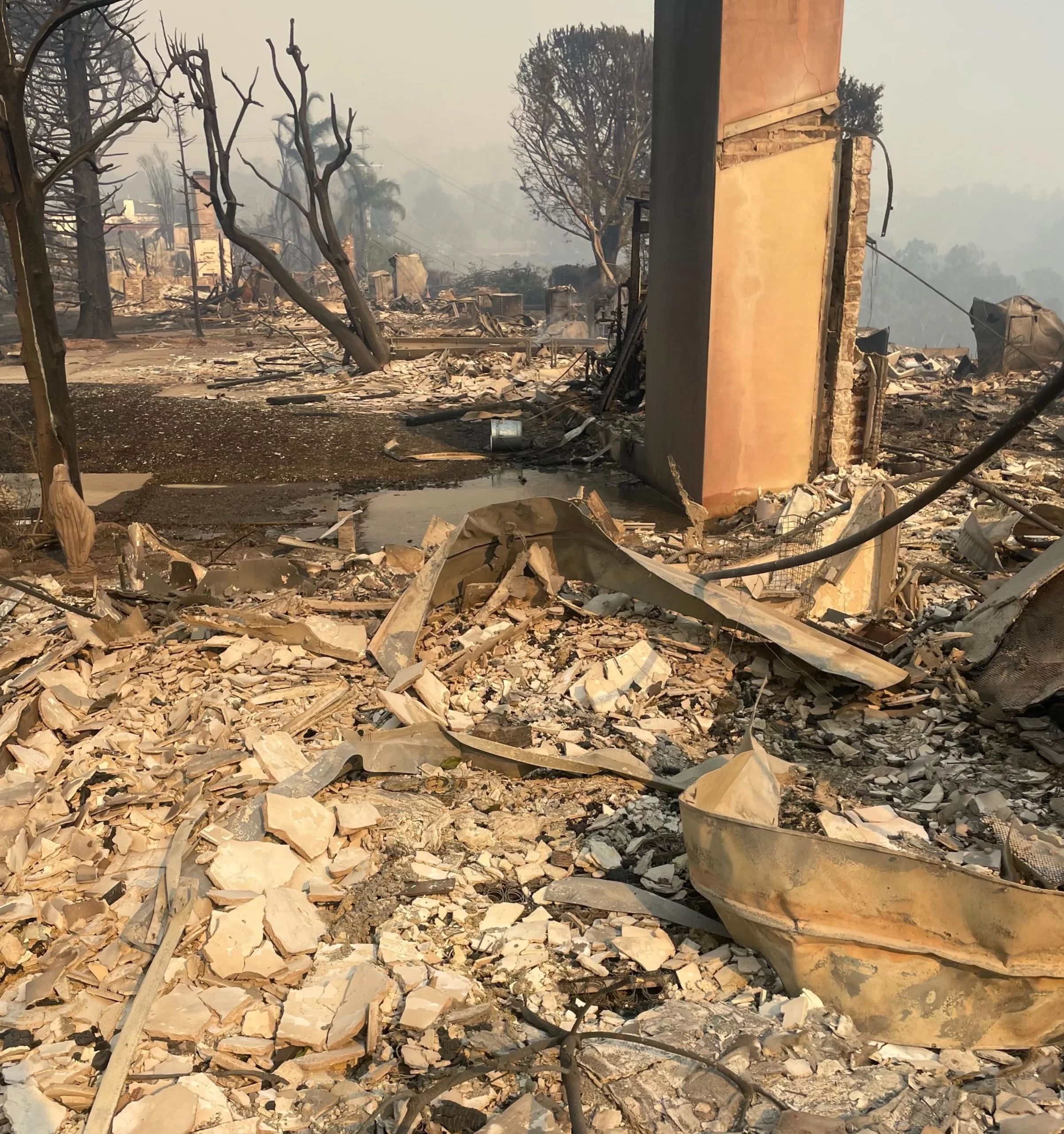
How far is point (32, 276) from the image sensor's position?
6484 mm

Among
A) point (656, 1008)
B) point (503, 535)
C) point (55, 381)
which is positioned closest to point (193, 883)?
point (656, 1008)

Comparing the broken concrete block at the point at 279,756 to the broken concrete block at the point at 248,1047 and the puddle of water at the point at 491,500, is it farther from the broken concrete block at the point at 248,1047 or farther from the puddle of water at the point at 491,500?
the puddle of water at the point at 491,500

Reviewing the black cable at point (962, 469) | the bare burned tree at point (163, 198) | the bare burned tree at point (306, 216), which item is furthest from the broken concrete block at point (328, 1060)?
the bare burned tree at point (163, 198)

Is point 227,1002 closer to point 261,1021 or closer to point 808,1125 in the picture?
point 261,1021

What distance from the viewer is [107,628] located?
4.90 m

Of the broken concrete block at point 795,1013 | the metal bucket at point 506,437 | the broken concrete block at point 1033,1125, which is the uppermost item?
the metal bucket at point 506,437

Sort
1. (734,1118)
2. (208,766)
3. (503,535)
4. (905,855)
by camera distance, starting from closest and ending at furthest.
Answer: (734,1118) → (905,855) → (208,766) → (503,535)

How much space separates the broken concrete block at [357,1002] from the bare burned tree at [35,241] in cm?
517

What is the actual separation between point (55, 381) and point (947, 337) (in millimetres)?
104108

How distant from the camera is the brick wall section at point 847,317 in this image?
749cm

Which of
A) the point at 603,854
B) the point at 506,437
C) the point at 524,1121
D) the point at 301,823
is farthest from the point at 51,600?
the point at 506,437

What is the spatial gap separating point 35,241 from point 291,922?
216 inches

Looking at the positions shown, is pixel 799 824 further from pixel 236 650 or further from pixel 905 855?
pixel 236 650

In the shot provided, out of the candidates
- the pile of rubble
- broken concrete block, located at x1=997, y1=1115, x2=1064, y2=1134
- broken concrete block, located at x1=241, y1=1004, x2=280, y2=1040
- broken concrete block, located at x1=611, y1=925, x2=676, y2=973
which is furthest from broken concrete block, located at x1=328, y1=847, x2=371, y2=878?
broken concrete block, located at x1=997, y1=1115, x2=1064, y2=1134
